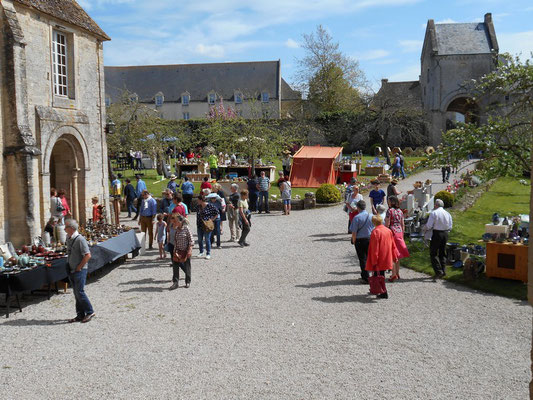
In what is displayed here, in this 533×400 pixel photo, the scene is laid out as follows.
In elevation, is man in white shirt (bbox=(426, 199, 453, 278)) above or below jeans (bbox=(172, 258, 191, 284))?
above

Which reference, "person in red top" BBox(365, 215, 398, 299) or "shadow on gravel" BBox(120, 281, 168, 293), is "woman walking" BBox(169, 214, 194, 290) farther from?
"person in red top" BBox(365, 215, 398, 299)

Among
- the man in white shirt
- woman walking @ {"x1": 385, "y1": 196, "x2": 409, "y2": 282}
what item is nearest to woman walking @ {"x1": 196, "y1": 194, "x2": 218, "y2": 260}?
woman walking @ {"x1": 385, "y1": 196, "x2": 409, "y2": 282}

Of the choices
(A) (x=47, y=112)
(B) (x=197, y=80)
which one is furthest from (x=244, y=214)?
(B) (x=197, y=80)

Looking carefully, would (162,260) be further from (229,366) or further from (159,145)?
(159,145)

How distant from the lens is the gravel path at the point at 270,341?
6.34 m

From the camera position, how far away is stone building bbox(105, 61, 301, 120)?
2285 inches

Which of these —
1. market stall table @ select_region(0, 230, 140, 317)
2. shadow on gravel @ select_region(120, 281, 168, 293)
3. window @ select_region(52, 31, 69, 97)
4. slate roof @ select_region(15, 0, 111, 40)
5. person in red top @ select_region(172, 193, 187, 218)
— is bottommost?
shadow on gravel @ select_region(120, 281, 168, 293)

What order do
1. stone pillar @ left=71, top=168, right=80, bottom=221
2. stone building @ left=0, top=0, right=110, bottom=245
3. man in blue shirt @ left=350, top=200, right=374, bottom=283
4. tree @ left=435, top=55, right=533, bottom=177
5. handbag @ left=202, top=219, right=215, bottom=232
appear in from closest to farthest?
man in blue shirt @ left=350, top=200, right=374, bottom=283 < stone building @ left=0, top=0, right=110, bottom=245 < handbag @ left=202, top=219, right=215, bottom=232 < tree @ left=435, top=55, right=533, bottom=177 < stone pillar @ left=71, top=168, right=80, bottom=221

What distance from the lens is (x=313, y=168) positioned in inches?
1042

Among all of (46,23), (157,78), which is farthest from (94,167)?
(157,78)

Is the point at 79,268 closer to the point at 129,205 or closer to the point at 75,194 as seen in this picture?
the point at 75,194

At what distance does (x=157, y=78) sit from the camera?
2386 inches

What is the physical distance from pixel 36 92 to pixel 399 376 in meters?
11.4

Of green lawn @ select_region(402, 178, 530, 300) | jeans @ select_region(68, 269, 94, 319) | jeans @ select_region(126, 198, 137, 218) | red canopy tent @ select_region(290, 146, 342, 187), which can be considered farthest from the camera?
red canopy tent @ select_region(290, 146, 342, 187)
